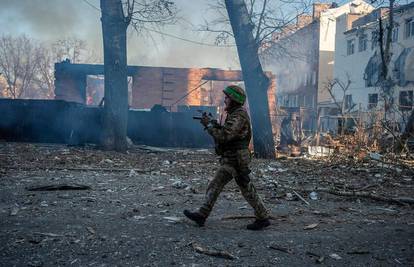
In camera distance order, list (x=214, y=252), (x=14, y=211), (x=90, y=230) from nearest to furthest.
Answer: (x=214, y=252), (x=90, y=230), (x=14, y=211)

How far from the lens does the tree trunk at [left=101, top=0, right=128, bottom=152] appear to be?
1178 cm

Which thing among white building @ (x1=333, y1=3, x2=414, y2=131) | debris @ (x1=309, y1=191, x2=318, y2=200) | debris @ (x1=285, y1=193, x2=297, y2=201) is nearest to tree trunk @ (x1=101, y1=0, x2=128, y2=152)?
debris @ (x1=285, y1=193, x2=297, y2=201)

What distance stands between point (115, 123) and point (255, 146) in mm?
4189

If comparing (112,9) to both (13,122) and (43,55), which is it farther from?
(43,55)

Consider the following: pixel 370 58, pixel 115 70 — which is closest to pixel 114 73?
pixel 115 70

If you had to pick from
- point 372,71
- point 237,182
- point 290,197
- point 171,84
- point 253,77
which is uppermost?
point 372,71

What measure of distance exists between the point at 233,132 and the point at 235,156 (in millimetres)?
281

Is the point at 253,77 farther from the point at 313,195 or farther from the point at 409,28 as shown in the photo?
the point at 409,28

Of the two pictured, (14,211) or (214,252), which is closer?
(214,252)

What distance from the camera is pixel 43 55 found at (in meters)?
48.9

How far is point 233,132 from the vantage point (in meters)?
4.32

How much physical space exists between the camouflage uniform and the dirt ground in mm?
348

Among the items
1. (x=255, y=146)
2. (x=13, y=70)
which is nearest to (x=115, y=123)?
(x=255, y=146)

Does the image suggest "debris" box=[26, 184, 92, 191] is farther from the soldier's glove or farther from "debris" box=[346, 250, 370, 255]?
"debris" box=[346, 250, 370, 255]
